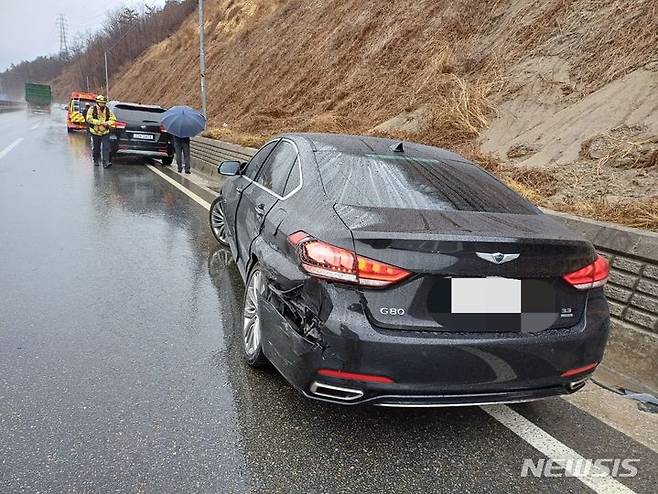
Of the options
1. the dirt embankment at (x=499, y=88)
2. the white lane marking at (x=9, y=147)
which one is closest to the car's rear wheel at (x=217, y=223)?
the dirt embankment at (x=499, y=88)

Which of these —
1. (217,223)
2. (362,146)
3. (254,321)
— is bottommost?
(217,223)

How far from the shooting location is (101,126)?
523 inches

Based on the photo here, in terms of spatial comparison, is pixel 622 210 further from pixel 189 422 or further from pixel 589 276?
pixel 189 422

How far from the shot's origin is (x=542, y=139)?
8062 millimetres

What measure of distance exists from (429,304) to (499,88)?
915cm

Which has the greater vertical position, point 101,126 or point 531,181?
point 531,181

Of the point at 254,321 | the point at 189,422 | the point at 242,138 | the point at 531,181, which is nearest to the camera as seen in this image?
the point at 189,422

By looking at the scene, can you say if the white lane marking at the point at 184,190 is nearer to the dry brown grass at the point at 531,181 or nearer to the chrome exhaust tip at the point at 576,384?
the dry brown grass at the point at 531,181

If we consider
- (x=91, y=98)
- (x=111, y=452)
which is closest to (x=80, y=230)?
(x=111, y=452)

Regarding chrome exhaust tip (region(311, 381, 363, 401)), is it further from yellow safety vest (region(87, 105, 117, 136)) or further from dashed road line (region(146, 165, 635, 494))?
yellow safety vest (region(87, 105, 117, 136))

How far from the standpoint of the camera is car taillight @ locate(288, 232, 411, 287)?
242 cm

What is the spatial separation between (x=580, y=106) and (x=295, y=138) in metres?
5.96

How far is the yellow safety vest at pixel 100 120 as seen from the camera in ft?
43.3

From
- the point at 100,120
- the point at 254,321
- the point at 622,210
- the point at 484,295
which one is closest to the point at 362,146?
the point at 254,321
